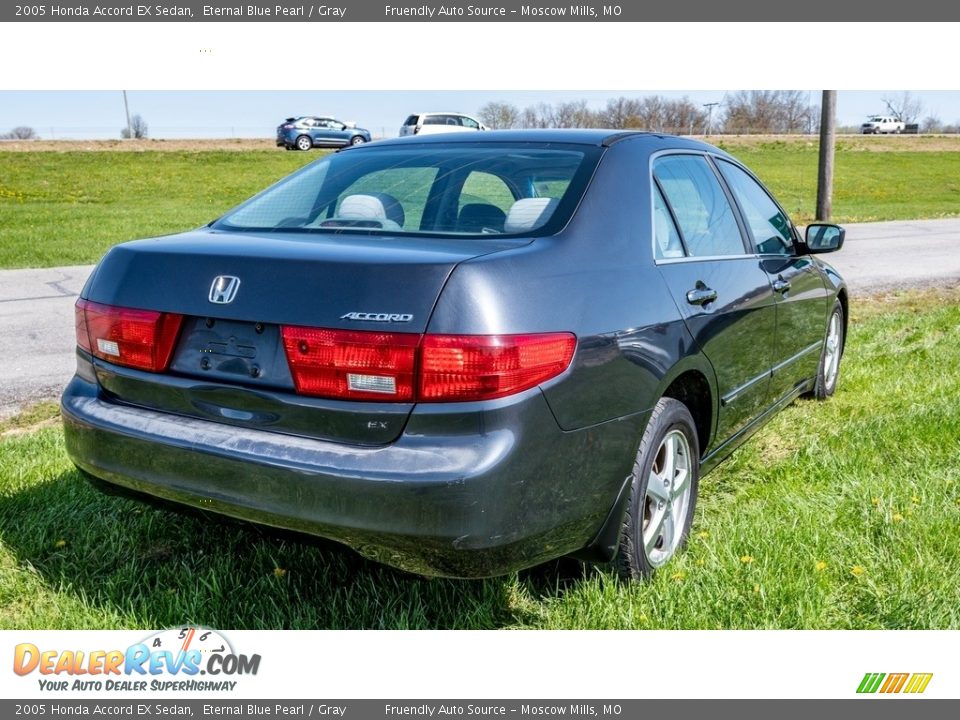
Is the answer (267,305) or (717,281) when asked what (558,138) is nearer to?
(717,281)

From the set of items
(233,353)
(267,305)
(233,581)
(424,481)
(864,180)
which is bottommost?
(864,180)

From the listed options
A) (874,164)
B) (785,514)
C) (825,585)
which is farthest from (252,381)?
(874,164)

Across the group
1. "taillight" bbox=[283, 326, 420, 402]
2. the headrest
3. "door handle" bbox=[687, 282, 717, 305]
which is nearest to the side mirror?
"door handle" bbox=[687, 282, 717, 305]

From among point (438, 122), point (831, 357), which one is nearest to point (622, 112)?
point (438, 122)

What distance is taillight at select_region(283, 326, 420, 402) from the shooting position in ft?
7.58

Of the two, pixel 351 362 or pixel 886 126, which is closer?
pixel 351 362

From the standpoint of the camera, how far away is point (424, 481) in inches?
88.8

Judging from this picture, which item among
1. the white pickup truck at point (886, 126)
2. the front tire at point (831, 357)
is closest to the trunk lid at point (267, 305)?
the front tire at point (831, 357)

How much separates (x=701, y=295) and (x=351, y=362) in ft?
4.88

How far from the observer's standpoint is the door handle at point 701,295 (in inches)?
125

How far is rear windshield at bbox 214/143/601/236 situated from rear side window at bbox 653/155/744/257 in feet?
1.41

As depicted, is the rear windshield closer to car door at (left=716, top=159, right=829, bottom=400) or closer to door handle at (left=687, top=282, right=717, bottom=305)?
door handle at (left=687, top=282, right=717, bottom=305)

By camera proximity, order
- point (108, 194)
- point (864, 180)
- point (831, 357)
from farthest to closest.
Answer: point (864, 180) < point (108, 194) < point (831, 357)

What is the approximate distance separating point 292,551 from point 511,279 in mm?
1522
